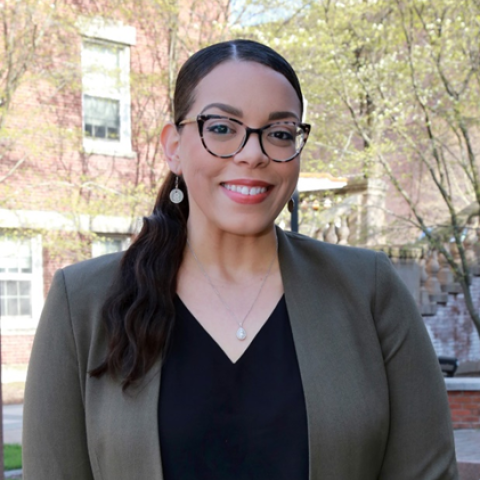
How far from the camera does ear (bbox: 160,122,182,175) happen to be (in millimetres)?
2221

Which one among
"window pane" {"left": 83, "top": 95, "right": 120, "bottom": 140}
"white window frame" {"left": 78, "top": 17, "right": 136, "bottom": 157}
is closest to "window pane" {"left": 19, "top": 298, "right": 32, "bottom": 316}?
"white window frame" {"left": 78, "top": 17, "right": 136, "bottom": 157}

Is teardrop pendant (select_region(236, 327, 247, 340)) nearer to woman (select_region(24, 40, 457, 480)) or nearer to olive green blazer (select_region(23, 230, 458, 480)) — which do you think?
woman (select_region(24, 40, 457, 480))

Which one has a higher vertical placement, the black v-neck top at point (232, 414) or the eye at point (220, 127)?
the eye at point (220, 127)

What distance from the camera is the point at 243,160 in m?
2.05

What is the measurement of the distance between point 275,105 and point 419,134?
11.3 m

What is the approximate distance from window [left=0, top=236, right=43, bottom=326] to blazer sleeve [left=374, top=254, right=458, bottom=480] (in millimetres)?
13520

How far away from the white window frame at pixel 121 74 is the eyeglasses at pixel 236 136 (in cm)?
1291

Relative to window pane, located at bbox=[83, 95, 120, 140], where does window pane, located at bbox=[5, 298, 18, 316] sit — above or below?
below

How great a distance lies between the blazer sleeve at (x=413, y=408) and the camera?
6.66 ft

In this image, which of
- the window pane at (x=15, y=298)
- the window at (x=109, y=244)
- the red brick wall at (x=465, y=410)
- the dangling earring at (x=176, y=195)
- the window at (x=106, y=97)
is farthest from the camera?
the window at (x=109, y=244)

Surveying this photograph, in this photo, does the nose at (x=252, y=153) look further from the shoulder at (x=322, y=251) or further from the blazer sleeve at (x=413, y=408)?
the blazer sleeve at (x=413, y=408)

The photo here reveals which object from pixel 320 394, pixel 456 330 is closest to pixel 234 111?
pixel 320 394

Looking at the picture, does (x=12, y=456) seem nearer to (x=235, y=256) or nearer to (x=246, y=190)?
(x=235, y=256)

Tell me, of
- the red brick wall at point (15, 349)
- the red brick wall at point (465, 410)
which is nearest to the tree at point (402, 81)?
the red brick wall at point (465, 410)
